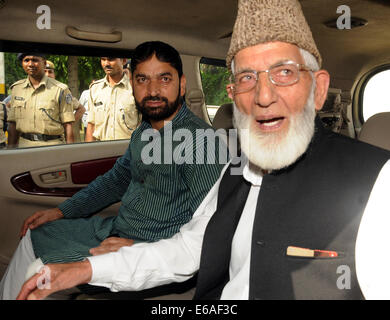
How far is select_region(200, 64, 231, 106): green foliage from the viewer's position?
3367 mm

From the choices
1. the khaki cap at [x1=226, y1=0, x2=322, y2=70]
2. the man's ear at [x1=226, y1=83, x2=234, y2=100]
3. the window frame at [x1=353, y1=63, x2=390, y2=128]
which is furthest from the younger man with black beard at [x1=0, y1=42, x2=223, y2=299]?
the window frame at [x1=353, y1=63, x2=390, y2=128]

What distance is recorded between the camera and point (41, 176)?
114 inches

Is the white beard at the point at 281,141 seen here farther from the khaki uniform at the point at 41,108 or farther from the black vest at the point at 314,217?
the khaki uniform at the point at 41,108

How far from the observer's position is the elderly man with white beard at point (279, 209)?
3.26 ft

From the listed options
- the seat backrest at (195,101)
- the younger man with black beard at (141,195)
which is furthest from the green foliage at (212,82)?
the younger man with black beard at (141,195)

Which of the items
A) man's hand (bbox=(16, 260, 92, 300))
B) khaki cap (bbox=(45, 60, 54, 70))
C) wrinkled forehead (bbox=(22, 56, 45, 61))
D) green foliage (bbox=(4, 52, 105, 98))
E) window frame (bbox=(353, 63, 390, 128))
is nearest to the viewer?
man's hand (bbox=(16, 260, 92, 300))

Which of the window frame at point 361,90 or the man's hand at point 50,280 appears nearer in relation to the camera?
the man's hand at point 50,280

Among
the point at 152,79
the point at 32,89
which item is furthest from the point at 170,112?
the point at 32,89

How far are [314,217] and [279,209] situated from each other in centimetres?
10

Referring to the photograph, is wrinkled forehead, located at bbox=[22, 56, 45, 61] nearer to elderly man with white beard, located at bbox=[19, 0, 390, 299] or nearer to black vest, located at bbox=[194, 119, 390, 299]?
elderly man with white beard, located at bbox=[19, 0, 390, 299]

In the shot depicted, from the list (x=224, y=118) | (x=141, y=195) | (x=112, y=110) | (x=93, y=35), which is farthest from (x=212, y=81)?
(x=141, y=195)

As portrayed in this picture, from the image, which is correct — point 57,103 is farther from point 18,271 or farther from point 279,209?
point 279,209

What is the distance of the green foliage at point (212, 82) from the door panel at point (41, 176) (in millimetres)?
932

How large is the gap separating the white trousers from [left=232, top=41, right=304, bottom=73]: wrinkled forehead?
107 centimetres
